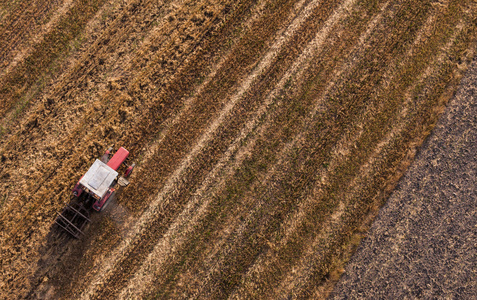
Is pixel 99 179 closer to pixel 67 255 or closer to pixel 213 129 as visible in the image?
pixel 67 255

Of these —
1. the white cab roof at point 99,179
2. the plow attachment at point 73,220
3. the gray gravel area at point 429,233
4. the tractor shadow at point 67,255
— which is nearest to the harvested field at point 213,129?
the tractor shadow at point 67,255

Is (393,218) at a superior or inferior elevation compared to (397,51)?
inferior

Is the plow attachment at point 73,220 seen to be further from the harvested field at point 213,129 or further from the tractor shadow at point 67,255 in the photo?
the harvested field at point 213,129

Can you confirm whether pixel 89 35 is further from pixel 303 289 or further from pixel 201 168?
pixel 303 289

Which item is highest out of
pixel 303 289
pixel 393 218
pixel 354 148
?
pixel 354 148

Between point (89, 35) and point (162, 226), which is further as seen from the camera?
point (89, 35)

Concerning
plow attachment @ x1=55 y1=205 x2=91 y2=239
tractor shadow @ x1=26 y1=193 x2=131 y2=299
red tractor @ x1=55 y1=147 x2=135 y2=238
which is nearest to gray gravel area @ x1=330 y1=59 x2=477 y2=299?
tractor shadow @ x1=26 y1=193 x2=131 y2=299

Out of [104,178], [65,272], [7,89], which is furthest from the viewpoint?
[7,89]

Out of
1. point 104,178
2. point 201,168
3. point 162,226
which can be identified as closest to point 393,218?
point 201,168
